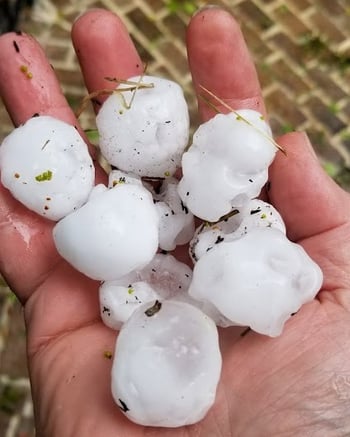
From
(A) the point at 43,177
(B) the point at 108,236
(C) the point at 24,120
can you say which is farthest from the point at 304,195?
(C) the point at 24,120

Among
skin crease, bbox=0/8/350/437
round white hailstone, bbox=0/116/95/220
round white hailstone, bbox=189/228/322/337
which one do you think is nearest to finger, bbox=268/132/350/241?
skin crease, bbox=0/8/350/437

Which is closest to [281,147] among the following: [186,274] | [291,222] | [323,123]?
[291,222]

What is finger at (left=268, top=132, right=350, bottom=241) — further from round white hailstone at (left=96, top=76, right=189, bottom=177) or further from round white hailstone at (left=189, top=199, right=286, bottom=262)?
round white hailstone at (left=96, top=76, right=189, bottom=177)

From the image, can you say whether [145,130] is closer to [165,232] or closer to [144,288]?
[165,232]

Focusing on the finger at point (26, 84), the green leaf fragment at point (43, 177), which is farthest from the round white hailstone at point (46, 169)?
the finger at point (26, 84)

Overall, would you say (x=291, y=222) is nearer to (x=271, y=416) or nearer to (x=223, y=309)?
(x=223, y=309)

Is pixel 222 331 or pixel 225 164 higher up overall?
pixel 225 164
